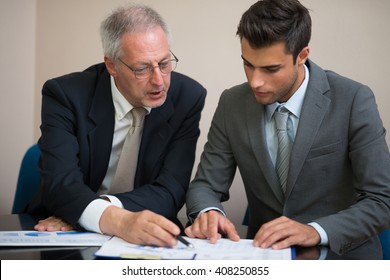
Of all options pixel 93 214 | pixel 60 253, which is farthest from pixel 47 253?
pixel 93 214

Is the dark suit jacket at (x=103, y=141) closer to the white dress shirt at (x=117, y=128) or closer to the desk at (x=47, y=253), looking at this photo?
the white dress shirt at (x=117, y=128)

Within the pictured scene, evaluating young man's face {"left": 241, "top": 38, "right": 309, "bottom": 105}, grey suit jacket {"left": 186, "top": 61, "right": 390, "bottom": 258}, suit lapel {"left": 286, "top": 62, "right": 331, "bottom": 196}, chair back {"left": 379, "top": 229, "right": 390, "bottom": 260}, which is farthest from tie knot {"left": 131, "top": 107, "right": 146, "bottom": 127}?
chair back {"left": 379, "top": 229, "right": 390, "bottom": 260}

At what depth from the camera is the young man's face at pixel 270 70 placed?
6.09 feet

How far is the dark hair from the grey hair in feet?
1.32

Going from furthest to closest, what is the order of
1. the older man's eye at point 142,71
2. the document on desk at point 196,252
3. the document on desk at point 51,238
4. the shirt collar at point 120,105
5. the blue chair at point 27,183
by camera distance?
1. the blue chair at point 27,183
2. the shirt collar at point 120,105
3. the older man's eye at point 142,71
4. the document on desk at point 51,238
5. the document on desk at point 196,252

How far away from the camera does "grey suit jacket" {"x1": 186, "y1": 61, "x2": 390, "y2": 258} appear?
1829 millimetres

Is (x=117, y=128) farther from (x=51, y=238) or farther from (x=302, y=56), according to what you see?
(x=302, y=56)

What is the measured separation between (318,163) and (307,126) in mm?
139

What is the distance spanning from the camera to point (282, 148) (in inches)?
79.4

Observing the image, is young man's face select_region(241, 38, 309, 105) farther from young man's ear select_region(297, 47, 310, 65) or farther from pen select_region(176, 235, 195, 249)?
pen select_region(176, 235, 195, 249)

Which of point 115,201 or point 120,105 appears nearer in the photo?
point 115,201

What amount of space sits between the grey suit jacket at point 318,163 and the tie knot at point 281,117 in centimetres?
6

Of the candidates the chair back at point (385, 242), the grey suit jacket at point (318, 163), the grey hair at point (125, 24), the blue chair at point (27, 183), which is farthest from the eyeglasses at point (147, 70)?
the chair back at point (385, 242)

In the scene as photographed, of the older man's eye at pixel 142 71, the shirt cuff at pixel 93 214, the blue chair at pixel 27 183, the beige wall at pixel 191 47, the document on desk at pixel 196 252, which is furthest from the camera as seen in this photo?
the beige wall at pixel 191 47
